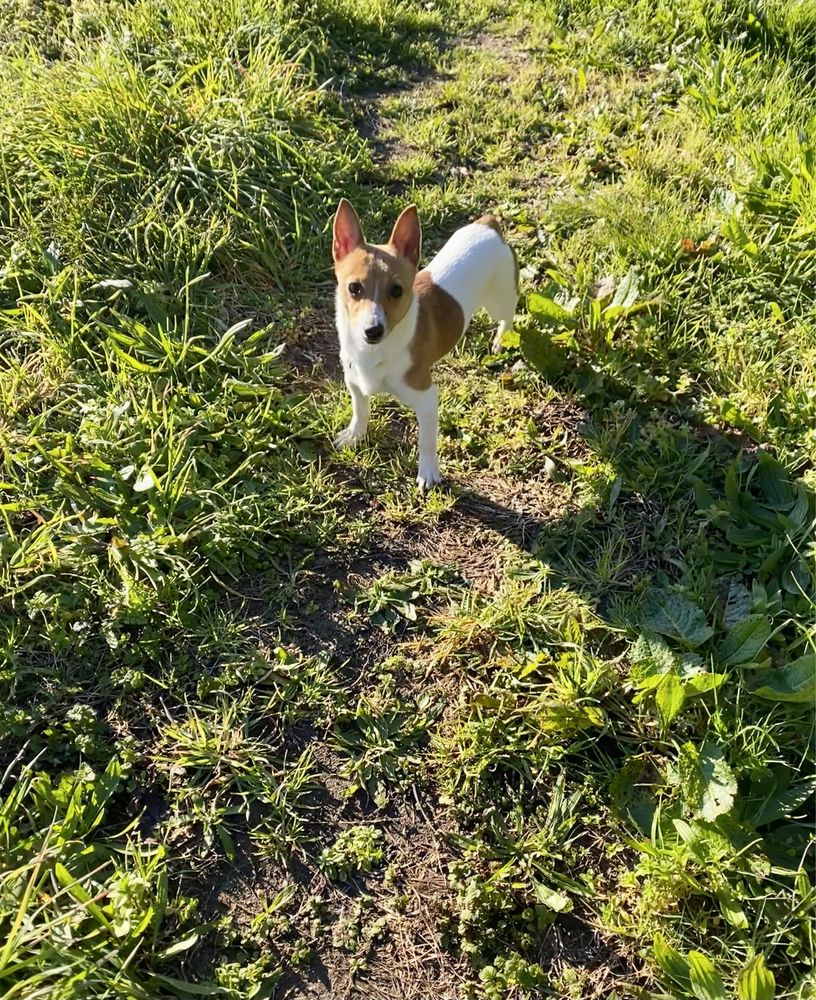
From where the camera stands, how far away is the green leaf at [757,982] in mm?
1955

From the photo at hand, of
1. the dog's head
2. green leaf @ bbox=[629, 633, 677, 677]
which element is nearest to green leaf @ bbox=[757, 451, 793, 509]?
green leaf @ bbox=[629, 633, 677, 677]

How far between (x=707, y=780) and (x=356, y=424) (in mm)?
2153

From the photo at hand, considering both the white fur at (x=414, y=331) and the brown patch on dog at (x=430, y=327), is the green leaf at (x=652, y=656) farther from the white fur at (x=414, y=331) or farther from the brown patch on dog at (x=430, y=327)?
the brown patch on dog at (x=430, y=327)

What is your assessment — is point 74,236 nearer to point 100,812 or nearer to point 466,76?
point 100,812

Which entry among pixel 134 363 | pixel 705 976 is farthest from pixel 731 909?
pixel 134 363

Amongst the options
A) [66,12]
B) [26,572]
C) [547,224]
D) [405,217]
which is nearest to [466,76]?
[547,224]

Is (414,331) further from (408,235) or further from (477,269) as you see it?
(477,269)

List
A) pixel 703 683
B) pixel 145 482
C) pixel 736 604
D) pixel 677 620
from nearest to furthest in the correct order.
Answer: pixel 703 683 → pixel 677 620 → pixel 736 604 → pixel 145 482

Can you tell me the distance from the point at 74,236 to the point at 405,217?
1.96 meters

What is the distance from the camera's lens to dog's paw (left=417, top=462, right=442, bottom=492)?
3.38m

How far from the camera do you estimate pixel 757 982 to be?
6.42 feet

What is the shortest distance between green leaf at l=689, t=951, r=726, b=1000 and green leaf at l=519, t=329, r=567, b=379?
2.68m

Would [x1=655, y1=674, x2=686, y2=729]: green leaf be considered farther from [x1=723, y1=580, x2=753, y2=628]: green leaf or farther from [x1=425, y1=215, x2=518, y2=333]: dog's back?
[x1=425, y1=215, x2=518, y2=333]: dog's back

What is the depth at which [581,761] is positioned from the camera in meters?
2.62
